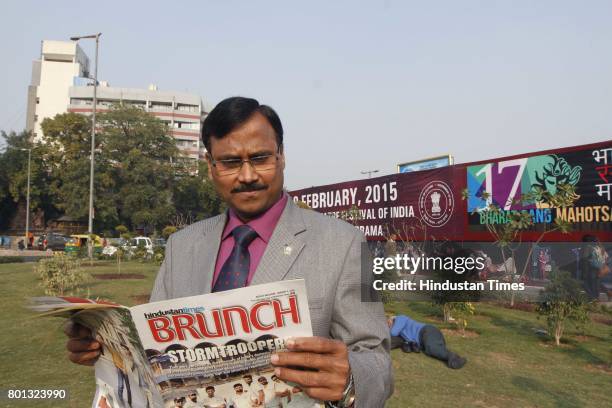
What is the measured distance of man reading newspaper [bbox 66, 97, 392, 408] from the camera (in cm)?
144

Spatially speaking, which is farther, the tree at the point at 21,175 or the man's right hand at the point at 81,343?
the tree at the point at 21,175

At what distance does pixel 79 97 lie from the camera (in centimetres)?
6175

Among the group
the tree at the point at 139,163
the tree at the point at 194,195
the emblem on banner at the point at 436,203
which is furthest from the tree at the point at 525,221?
the tree at the point at 194,195

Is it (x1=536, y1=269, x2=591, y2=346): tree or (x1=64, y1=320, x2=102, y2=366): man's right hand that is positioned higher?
(x1=64, y1=320, x2=102, y2=366): man's right hand

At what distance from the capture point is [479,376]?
19.5 feet

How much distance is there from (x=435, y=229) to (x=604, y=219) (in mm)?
4094

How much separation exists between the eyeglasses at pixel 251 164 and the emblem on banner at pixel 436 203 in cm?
1070

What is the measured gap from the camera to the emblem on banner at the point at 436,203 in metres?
11.8

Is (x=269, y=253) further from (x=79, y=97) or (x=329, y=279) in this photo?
(x=79, y=97)

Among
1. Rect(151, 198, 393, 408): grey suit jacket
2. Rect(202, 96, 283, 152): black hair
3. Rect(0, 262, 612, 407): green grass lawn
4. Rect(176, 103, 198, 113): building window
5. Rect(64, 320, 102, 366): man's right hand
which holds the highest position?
Rect(176, 103, 198, 113): building window

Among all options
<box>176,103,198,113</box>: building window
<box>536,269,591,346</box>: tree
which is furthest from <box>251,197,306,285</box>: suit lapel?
<box>176,103,198,113</box>: building window

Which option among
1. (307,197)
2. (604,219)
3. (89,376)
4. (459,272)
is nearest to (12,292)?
(89,376)

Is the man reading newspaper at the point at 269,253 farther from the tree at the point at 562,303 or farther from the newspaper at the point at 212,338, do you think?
the tree at the point at 562,303

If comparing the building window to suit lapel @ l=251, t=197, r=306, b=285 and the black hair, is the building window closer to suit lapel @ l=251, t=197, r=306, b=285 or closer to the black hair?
the black hair
